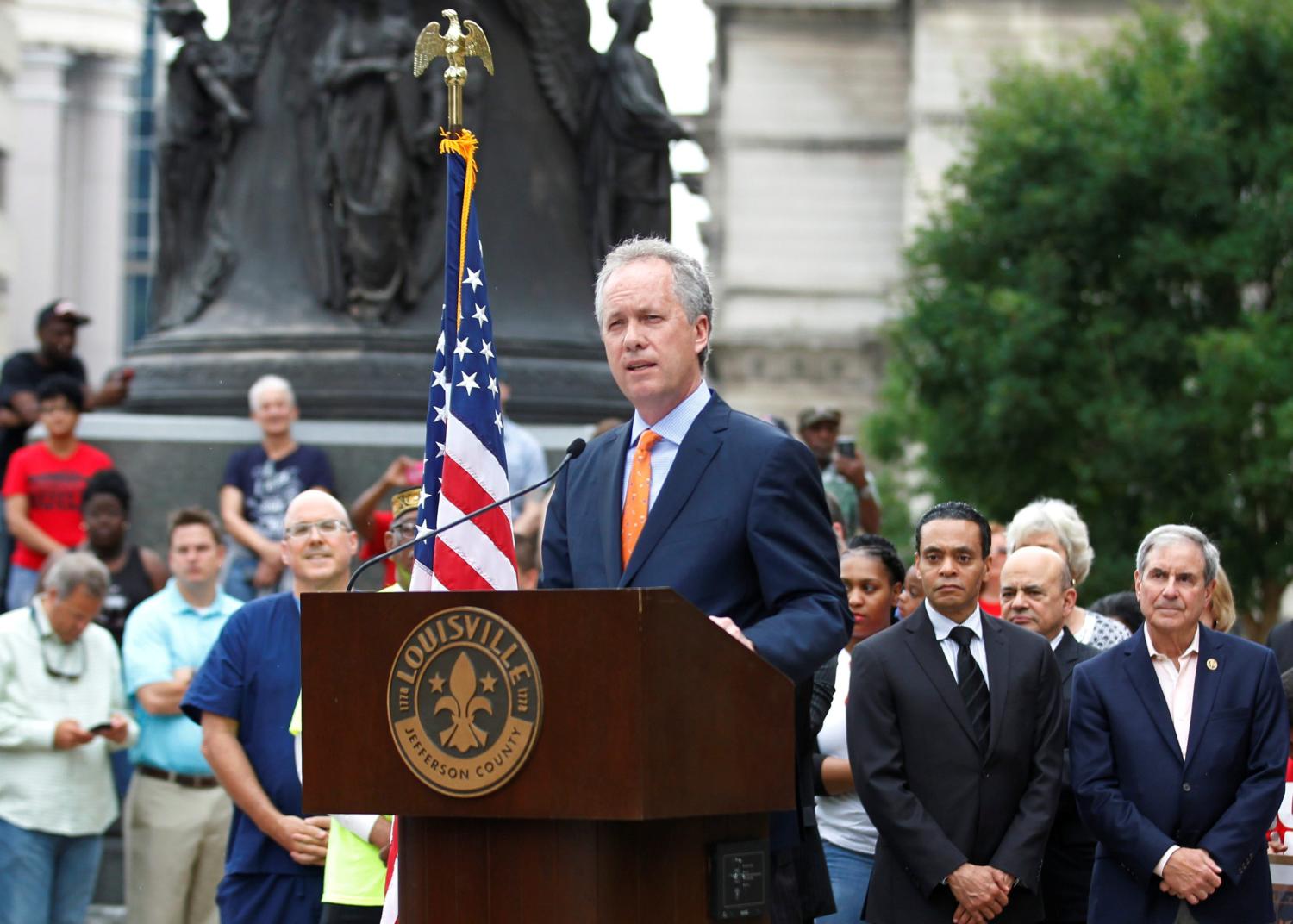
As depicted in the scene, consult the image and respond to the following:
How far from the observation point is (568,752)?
4.57 metres

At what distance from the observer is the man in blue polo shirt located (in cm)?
975

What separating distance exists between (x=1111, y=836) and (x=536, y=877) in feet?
9.84

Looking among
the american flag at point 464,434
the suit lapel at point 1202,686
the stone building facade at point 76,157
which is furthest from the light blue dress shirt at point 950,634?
the stone building facade at point 76,157

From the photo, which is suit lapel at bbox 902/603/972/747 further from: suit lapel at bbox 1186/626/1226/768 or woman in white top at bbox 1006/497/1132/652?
woman in white top at bbox 1006/497/1132/652

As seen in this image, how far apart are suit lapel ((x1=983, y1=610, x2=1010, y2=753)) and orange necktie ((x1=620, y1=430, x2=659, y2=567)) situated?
7.56 feet

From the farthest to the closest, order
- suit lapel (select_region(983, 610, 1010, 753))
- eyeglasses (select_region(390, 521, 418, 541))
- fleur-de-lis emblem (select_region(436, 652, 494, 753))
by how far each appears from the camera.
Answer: eyeglasses (select_region(390, 521, 418, 541)), suit lapel (select_region(983, 610, 1010, 753)), fleur-de-lis emblem (select_region(436, 652, 494, 753))

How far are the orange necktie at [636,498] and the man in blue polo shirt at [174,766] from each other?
15.1ft

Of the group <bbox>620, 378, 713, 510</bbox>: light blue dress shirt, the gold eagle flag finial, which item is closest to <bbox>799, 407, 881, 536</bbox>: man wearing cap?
the gold eagle flag finial

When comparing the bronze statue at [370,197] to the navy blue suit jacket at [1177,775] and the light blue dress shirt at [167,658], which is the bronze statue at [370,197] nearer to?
the light blue dress shirt at [167,658]

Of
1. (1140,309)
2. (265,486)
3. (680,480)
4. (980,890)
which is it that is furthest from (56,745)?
(1140,309)

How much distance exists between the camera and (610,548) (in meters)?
5.36

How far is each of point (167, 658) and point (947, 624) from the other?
393 centimetres

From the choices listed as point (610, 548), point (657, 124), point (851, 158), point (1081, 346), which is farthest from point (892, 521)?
point (610, 548)

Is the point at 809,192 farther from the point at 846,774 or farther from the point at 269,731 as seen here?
the point at 269,731
